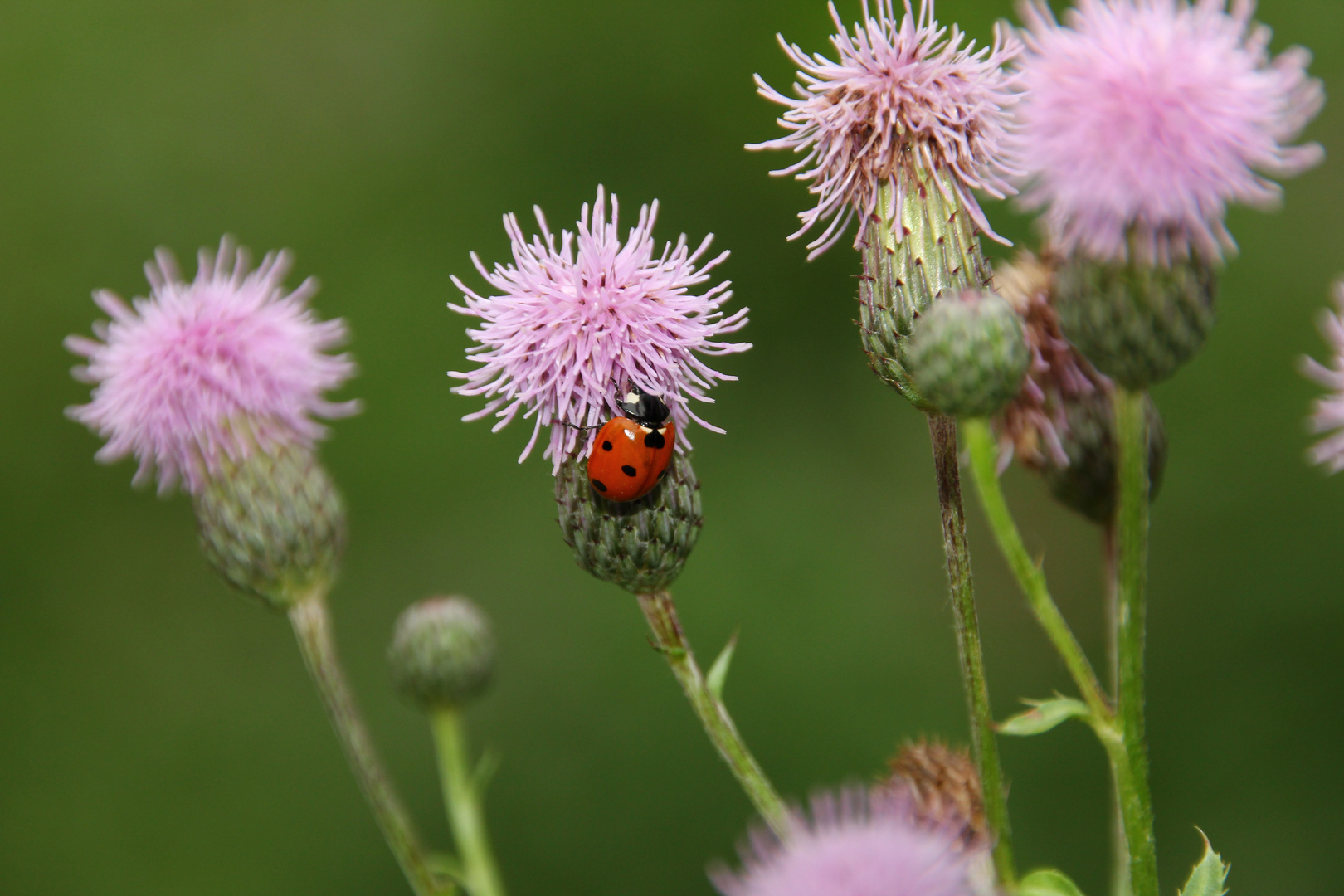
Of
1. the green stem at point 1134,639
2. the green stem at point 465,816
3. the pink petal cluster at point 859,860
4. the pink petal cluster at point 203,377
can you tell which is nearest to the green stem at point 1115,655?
the green stem at point 1134,639

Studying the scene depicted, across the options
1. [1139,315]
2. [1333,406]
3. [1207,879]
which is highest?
[1139,315]

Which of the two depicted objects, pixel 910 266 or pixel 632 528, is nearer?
pixel 910 266

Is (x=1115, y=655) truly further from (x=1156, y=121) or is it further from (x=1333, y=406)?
(x=1156, y=121)

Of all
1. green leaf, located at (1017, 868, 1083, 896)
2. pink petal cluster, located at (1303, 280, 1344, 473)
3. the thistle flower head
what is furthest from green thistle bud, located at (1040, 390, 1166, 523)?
green leaf, located at (1017, 868, 1083, 896)

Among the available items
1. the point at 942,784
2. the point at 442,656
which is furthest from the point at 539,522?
the point at 942,784

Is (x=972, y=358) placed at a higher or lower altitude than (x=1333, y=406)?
higher

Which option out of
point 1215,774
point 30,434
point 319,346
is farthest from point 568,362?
point 30,434

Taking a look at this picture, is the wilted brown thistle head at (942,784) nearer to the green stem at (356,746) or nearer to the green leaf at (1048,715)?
the green leaf at (1048,715)
